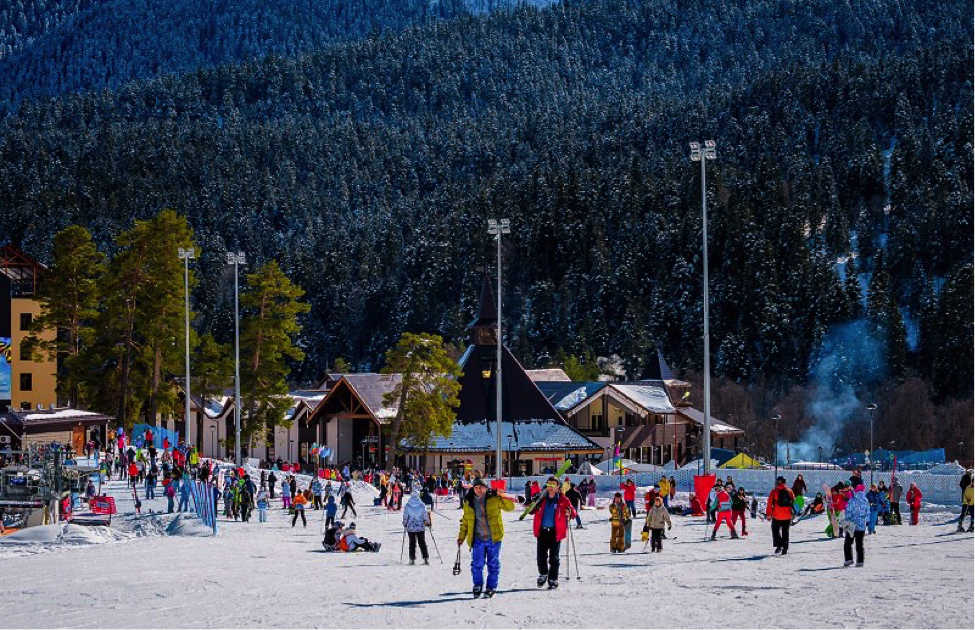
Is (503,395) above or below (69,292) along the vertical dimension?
below

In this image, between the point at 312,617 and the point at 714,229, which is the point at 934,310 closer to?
the point at 714,229

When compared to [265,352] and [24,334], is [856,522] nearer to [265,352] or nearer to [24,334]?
[265,352]

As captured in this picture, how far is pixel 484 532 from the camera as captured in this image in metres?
17.3

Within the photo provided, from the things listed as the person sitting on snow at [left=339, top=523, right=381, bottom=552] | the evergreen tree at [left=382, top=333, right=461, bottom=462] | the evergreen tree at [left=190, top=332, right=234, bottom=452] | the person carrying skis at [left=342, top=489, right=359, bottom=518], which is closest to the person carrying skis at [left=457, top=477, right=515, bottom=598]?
the person sitting on snow at [left=339, top=523, right=381, bottom=552]

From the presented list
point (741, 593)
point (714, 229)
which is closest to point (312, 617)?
point (741, 593)

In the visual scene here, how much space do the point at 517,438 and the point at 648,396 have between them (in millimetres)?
15530

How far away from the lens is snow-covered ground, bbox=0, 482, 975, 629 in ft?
51.6

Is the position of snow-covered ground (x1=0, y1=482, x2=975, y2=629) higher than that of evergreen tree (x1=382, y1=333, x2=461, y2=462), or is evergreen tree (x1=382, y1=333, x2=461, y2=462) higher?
evergreen tree (x1=382, y1=333, x2=461, y2=462)

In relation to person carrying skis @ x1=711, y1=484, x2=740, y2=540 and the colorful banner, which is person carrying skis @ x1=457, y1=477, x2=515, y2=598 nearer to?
person carrying skis @ x1=711, y1=484, x2=740, y2=540

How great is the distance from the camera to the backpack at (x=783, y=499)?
78.7 feet

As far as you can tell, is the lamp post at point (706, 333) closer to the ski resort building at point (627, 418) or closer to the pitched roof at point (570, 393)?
the ski resort building at point (627, 418)

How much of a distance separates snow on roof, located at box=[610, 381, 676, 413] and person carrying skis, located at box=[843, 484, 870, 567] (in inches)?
2225

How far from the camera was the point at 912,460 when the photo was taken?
67.4 m

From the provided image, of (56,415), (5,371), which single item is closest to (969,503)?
(56,415)
